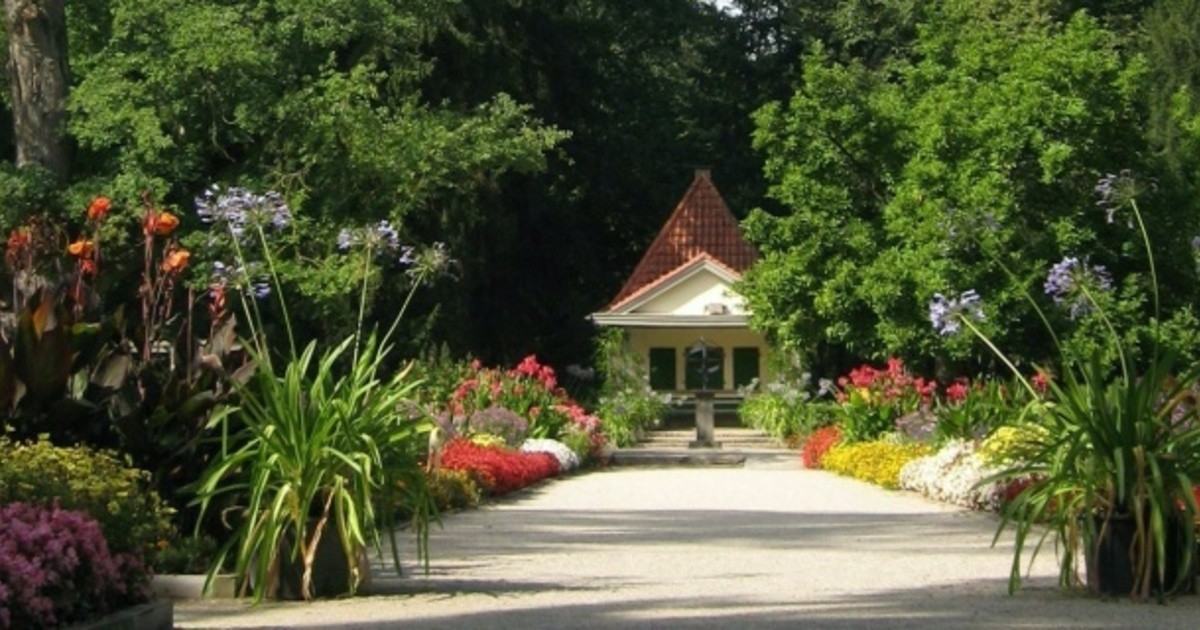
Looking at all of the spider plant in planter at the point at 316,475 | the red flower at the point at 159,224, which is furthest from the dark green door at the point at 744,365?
the spider plant in planter at the point at 316,475

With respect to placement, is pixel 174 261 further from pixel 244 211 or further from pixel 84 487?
pixel 84 487

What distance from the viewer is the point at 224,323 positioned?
47.6 ft

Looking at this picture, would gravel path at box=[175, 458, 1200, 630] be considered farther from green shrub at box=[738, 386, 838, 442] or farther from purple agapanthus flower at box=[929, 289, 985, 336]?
green shrub at box=[738, 386, 838, 442]

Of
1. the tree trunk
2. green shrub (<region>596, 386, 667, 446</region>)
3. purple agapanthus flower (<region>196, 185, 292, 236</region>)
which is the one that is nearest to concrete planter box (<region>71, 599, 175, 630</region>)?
purple agapanthus flower (<region>196, 185, 292, 236</region>)

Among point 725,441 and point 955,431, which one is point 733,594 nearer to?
point 955,431

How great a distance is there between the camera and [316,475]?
1221cm

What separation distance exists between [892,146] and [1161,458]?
1290 inches

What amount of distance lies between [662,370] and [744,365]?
223 centimetres

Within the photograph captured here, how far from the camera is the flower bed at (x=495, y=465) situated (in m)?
24.9

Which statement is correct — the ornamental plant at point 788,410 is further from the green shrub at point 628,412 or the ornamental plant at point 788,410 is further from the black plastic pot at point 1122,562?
the black plastic pot at point 1122,562

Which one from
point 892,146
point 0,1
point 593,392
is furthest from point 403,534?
point 593,392

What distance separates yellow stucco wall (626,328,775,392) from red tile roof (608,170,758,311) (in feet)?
4.14

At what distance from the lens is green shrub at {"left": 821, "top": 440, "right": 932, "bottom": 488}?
2872 cm

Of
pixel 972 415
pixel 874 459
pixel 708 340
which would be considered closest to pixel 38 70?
pixel 874 459
